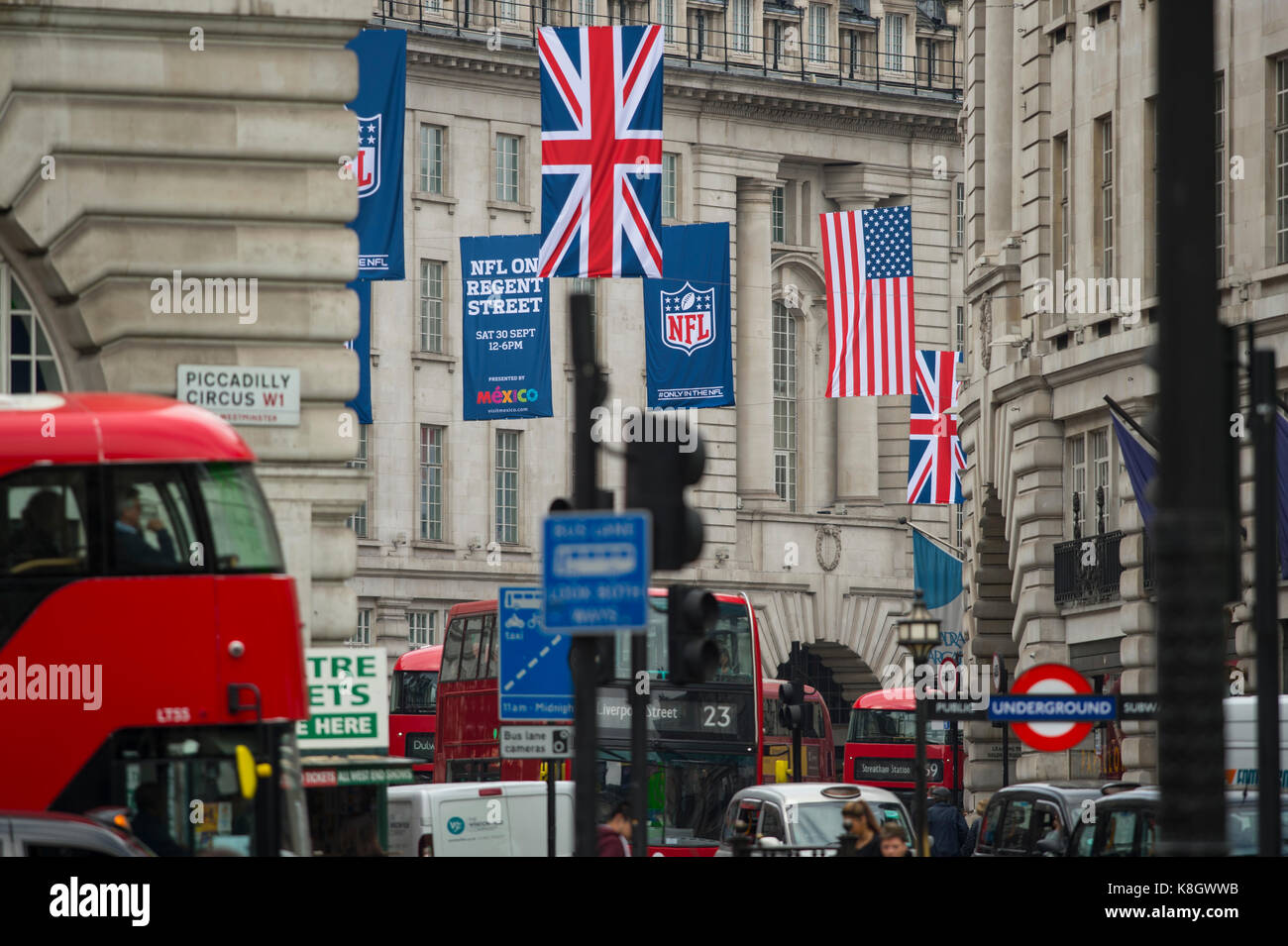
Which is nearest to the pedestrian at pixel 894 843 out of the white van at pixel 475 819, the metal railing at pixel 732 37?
the white van at pixel 475 819

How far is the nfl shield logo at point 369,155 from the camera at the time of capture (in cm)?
2395

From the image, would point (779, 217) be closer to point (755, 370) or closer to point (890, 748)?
point (755, 370)

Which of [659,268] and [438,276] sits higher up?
[438,276]

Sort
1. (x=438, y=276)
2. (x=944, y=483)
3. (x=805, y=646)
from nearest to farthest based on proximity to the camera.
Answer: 1. (x=944, y=483)
2. (x=438, y=276)
3. (x=805, y=646)

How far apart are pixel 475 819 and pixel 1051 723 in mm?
9111

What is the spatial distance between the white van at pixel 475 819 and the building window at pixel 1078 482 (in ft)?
45.4

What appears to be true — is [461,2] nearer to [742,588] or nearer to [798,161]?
[798,161]

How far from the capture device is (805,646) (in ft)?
218

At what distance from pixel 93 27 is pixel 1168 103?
12.0 metres

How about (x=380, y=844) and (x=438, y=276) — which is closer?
(x=380, y=844)

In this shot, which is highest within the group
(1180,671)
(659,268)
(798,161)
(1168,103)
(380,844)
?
(798,161)

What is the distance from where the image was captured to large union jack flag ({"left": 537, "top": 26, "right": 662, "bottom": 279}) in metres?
26.4

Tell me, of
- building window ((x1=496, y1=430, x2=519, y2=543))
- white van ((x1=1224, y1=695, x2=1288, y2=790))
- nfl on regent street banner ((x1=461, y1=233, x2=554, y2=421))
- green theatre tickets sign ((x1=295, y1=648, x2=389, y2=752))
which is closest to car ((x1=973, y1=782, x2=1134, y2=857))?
white van ((x1=1224, y1=695, x2=1288, y2=790))
